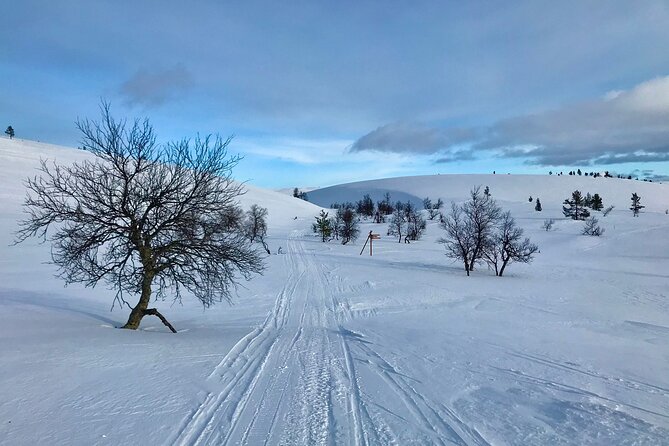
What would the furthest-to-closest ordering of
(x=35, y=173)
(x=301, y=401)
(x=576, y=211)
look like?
(x=576, y=211) < (x=35, y=173) < (x=301, y=401)

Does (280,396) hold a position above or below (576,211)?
below

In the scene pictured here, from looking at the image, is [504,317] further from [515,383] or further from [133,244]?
[133,244]

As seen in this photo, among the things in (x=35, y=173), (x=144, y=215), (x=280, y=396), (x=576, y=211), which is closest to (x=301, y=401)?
(x=280, y=396)

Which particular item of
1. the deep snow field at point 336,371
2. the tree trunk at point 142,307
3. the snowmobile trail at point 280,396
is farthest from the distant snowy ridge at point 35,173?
the snowmobile trail at point 280,396

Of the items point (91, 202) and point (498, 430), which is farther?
point (91, 202)

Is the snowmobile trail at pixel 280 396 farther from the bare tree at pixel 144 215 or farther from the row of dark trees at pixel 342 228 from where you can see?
the row of dark trees at pixel 342 228

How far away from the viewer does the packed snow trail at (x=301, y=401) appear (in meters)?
4.85

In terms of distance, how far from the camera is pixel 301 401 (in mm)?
5934

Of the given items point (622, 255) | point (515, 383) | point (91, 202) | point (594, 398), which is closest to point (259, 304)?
point (91, 202)

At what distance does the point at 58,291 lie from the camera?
18.7m

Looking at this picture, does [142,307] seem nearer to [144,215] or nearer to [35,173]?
[144,215]

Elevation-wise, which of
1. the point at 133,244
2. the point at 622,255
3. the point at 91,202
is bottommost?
the point at 622,255

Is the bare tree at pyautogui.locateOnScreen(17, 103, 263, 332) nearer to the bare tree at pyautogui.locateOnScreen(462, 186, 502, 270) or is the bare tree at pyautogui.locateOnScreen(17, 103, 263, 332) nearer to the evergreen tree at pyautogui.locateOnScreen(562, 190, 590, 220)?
the bare tree at pyautogui.locateOnScreen(462, 186, 502, 270)

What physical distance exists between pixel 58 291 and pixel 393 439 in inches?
776
